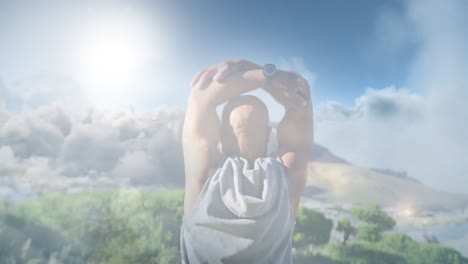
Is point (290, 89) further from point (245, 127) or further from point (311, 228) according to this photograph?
point (311, 228)

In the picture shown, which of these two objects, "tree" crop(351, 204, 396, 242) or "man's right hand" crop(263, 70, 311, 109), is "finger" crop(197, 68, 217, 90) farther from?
"tree" crop(351, 204, 396, 242)

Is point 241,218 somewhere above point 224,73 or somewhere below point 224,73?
below

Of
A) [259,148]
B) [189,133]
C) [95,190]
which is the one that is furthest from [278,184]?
[95,190]

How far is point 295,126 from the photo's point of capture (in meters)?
1.81

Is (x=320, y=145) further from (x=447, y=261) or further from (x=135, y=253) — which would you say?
(x=135, y=253)

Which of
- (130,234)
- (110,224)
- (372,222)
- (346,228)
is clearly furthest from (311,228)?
(110,224)

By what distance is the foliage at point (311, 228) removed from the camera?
2.99 metres

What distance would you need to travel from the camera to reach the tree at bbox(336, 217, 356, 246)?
3084mm

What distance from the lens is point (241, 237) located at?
1527mm

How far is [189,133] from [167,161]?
1191mm

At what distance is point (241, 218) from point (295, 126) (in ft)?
1.85

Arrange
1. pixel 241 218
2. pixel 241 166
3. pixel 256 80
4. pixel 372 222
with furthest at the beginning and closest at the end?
1. pixel 372 222
2. pixel 256 80
3. pixel 241 166
4. pixel 241 218

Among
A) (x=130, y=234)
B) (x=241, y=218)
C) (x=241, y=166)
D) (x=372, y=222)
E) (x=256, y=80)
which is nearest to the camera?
(x=241, y=218)

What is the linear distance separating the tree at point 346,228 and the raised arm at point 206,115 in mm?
1839
